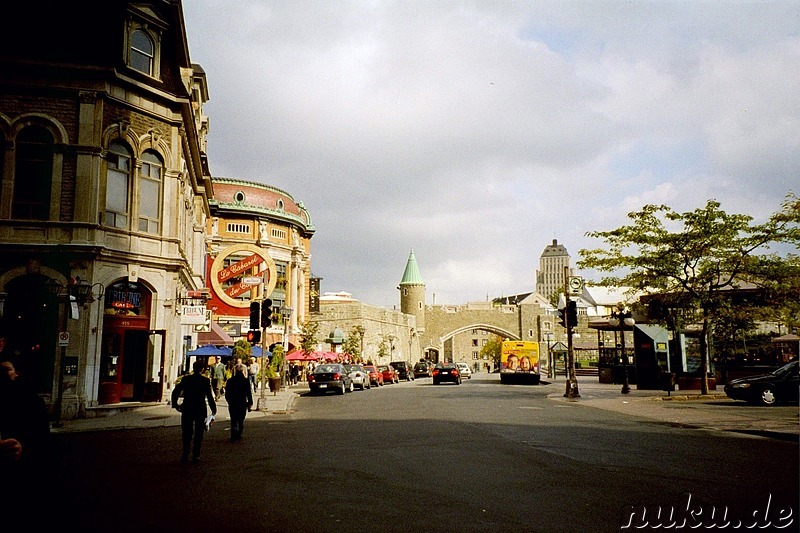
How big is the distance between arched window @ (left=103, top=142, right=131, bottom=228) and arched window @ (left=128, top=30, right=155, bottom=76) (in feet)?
9.79

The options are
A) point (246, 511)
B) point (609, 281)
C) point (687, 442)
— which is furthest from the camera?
point (609, 281)

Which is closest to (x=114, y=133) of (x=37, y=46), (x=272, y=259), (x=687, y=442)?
(x=37, y=46)

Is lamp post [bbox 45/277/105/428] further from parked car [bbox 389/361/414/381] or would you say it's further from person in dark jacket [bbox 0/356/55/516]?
parked car [bbox 389/361/414/381]

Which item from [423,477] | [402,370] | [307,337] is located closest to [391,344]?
[402,370]

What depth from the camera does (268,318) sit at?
2200 cm

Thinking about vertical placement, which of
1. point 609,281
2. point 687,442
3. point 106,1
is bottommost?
point 687,442

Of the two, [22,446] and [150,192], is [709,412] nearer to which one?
[22,446]

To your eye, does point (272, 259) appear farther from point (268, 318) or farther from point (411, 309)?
point (411, 309)

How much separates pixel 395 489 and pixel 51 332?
52.3 feet

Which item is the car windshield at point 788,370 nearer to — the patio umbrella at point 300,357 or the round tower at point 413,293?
the patio umbrella at point 300,357

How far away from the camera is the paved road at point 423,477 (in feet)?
22.2

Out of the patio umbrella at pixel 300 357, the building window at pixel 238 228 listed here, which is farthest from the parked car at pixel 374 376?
the building window at pixel 238 228

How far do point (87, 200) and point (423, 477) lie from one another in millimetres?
16104

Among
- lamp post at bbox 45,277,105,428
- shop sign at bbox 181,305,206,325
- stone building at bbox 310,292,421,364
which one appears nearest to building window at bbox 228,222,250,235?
stone building at bbox 310,292,421,364
